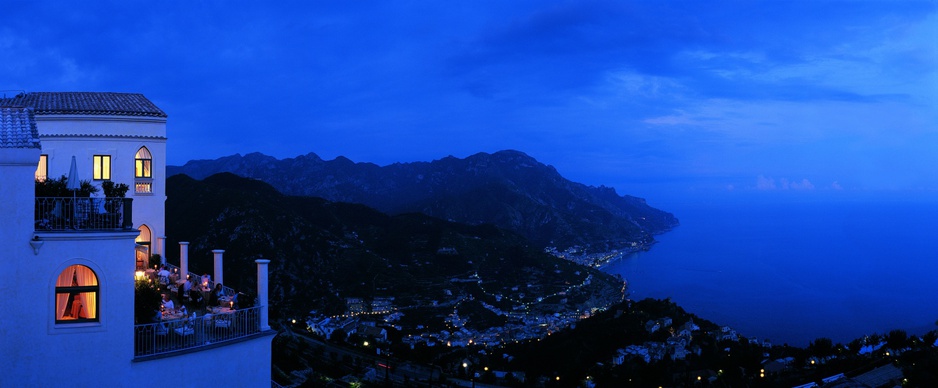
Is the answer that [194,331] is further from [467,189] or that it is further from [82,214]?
[467,189]

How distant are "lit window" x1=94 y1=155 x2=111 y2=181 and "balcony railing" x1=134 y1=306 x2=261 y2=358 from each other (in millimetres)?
6751

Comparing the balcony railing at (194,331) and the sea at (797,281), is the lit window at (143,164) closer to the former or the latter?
the balcony railing at (194,331)

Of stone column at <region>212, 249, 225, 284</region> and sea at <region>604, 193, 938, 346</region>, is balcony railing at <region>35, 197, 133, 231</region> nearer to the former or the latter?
stone column at <region>212, 249, 225, 284</region>

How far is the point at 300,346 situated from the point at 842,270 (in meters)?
101

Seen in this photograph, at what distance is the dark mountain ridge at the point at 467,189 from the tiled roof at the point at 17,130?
87446 millimetres

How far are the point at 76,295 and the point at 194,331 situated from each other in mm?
1340

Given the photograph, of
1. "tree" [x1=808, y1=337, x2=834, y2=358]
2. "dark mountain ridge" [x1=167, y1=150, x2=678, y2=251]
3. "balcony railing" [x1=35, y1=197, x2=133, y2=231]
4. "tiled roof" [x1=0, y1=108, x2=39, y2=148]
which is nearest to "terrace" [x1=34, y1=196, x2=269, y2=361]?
"balcony railing" [x1=35, y1=197, x2=133, y2=231]

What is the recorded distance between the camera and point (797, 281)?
9300 centimetres

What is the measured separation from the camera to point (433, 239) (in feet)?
221

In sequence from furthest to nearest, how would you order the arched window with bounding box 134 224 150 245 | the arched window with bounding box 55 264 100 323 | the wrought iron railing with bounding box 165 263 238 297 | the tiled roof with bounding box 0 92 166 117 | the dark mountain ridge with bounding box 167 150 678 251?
1. the dark mountain ridge with bounding box 167 150 678 251
2. the arched window with bounding box 134 224 150 245
3. the tiled roof with bounding box 0 92 166 117
4. the wrought iron railing with bounding box 165 263 238 297
5. the arched window with bounding box 55 264 100 323

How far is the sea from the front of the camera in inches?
2559

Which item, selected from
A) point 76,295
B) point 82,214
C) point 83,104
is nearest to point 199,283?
point 83,104

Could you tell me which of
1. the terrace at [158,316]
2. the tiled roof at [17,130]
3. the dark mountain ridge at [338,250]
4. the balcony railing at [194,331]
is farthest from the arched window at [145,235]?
the dark mountain ridge at [338,250]

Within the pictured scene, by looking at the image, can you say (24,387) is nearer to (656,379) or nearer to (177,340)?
(177,340)
